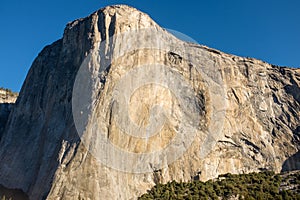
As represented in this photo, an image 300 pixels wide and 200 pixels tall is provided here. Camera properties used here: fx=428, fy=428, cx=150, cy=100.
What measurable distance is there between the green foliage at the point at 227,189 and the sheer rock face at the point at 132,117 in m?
1.80

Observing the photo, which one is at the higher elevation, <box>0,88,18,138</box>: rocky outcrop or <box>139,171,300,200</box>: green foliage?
<box>0,88,18,138</box>: rocky outcrop

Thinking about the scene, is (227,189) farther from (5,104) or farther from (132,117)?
(5,104)

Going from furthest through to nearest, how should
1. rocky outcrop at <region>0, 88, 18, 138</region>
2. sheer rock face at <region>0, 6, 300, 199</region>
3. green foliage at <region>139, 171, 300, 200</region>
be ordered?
rocky outcrop at <region>0, 88, 18, 138</region>
sheer rock face at <region>0, 6, 300, 199</region>
green foliage at <region>139, 171, 300, 200</region>

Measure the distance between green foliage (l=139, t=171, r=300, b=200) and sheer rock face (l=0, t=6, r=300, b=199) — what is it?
5.89 ft

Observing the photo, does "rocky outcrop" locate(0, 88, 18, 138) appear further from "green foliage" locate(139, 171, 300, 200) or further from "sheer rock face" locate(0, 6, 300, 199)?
"green foliage" locate(139, 171, 300, 200)

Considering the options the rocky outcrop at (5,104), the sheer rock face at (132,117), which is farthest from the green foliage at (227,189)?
the rocky outcrop at (5,104)

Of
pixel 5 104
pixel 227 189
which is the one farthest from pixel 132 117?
pixel 5 104

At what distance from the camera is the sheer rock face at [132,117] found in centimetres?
3784

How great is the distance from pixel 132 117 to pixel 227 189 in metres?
10.8

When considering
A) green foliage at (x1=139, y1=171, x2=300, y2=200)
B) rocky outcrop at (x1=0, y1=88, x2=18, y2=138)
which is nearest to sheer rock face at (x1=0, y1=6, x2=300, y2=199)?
green foliage at (x1=139, y1=171, x2=300, y2=200)

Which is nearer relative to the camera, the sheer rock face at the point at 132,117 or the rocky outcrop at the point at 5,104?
the sheer rock face at the point at 132,117

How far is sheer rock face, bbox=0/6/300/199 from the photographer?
124ft

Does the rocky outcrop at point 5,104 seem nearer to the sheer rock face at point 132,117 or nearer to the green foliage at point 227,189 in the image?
the sheer rock face at point 132,117

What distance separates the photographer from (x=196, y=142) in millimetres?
43719
